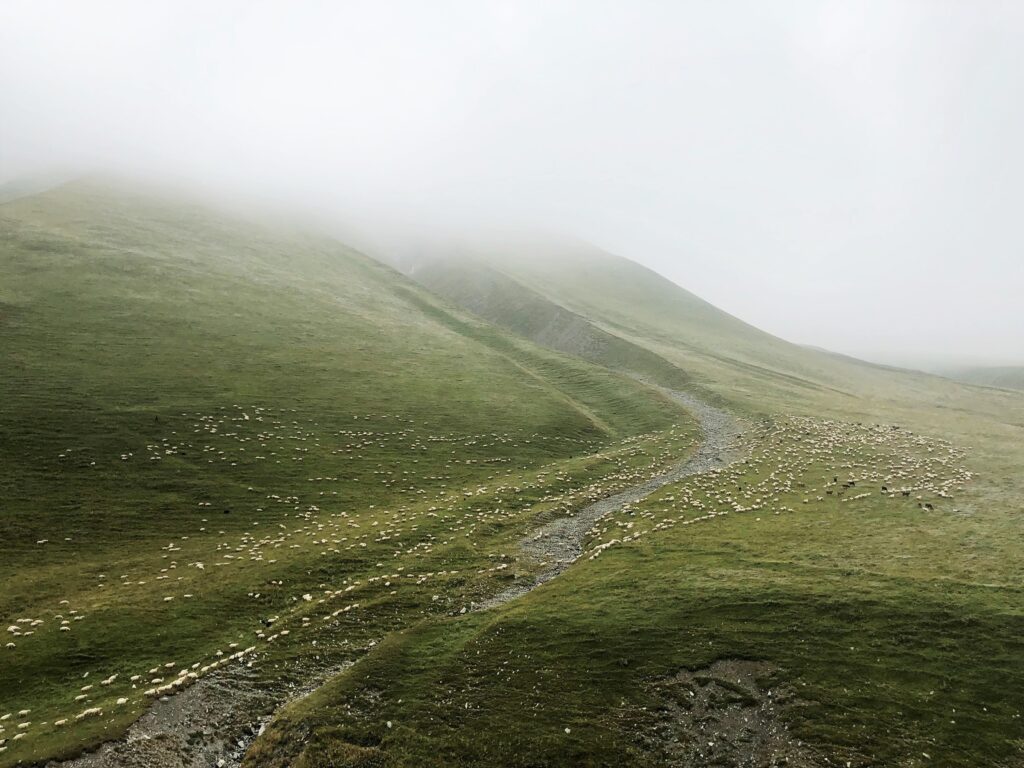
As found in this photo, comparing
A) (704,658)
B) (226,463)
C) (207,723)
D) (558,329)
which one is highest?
(558,329)

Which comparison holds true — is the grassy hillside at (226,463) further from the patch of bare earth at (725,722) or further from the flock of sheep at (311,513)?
the patch of bare earth at (725,722)

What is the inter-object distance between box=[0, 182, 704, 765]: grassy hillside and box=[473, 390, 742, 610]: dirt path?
2213mm

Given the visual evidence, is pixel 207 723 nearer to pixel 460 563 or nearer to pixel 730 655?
pixel 460 563

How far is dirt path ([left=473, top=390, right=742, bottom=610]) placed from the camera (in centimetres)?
4044

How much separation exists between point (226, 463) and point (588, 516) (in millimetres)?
35724

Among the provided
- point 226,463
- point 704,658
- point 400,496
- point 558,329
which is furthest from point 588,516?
point 558,329

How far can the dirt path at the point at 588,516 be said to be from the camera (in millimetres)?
40438

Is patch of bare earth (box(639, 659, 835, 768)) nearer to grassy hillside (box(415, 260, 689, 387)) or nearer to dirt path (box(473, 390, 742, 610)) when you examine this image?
dirt path (box(473, 390, 742, 610))

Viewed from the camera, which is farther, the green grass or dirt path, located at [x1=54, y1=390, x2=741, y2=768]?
the green grass

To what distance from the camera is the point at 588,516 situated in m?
52.2

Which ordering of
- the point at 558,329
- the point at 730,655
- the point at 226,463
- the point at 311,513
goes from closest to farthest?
the point at 730,655, the point at 311,513, the point at 226,463, the point at 558,329

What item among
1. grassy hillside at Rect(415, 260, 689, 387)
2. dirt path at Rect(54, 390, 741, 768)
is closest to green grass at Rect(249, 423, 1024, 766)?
dirt path at Rect(54, 390, 741, 768)

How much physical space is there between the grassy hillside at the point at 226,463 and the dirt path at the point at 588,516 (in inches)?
87.1

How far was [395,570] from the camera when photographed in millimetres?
41000
